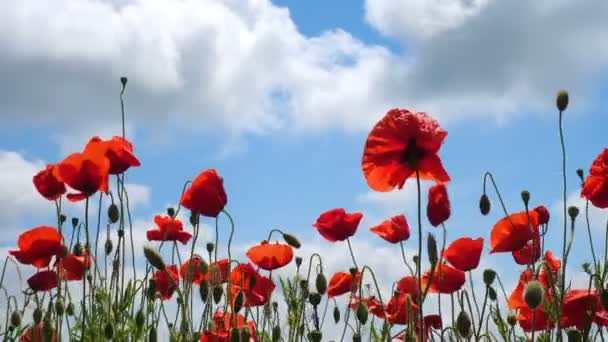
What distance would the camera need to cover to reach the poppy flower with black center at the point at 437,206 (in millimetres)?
3016

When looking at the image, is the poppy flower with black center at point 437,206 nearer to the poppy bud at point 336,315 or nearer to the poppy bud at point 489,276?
the poppy bud at point 489,276

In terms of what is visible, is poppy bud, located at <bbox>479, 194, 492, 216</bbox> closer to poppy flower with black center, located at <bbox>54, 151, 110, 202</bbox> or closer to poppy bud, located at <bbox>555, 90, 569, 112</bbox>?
poppy bud, located at <bbox>555, 90, 569, 112</bbox>

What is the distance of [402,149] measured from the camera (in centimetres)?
250

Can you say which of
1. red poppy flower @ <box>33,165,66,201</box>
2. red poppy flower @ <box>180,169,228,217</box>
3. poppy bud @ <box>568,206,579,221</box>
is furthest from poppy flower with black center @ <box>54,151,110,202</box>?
poppy bud @ <box>568,206,579,221</box>

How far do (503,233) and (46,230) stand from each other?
193cm

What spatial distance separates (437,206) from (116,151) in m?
1.31

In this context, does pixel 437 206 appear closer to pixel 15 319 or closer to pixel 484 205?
pixel 484 205

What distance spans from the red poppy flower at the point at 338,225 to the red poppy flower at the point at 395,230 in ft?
0.49

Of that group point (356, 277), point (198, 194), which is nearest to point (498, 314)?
point (356, 277)

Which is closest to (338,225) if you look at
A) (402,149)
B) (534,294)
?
(402,149)

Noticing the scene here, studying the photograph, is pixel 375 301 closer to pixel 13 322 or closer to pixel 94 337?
pixel 94 337

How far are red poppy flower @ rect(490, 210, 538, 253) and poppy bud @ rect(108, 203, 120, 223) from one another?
5.31 ft

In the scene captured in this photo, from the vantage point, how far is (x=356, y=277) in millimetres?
4188

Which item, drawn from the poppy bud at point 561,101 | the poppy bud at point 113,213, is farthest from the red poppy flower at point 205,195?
the poppy bud at point 561,101
